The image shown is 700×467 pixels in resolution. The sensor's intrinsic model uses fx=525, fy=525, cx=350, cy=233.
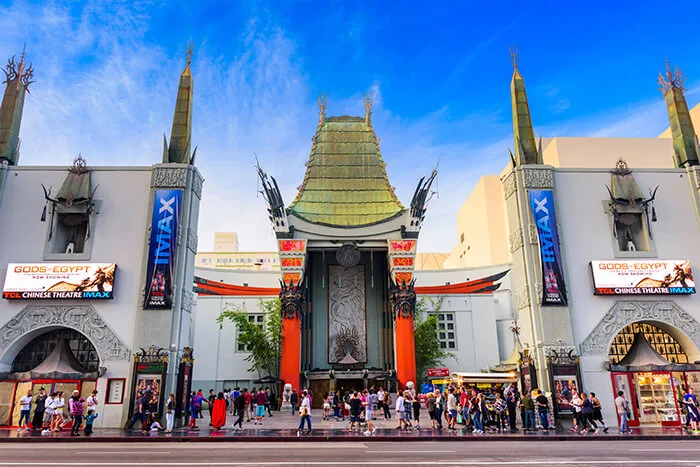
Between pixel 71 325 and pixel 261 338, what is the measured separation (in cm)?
1579

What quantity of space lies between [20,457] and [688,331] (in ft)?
75.3

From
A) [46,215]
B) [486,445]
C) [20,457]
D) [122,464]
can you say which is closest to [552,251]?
[486,445]

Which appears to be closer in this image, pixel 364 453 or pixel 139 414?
pixel 364 453

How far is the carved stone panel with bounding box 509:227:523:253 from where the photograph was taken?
73.2ft

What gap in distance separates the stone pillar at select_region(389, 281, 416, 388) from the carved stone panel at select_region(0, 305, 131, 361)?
17.2 metres

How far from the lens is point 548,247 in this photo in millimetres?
21734

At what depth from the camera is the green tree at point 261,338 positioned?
3503cm

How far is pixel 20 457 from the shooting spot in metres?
11.3

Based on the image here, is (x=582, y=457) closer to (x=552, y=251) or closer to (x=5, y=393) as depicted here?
(x=552, y=251)

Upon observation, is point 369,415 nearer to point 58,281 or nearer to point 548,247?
point 548,247

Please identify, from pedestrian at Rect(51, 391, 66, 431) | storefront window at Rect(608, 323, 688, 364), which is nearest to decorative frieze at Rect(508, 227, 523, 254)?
storefront window at Rect(608, 323, 688, 364)

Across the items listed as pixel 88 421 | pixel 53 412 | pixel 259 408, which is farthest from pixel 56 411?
pixel 259 408

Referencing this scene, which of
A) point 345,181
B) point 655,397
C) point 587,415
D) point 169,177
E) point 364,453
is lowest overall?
point 364,453

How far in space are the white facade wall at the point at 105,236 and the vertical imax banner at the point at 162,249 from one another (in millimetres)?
584
